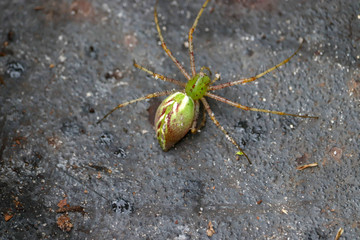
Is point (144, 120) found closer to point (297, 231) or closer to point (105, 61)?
point (105, 61)

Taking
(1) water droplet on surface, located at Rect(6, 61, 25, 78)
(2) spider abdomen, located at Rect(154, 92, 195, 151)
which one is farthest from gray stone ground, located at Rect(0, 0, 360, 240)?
(2) spider abdomen, located at Rect(154, 92, 195, 151)

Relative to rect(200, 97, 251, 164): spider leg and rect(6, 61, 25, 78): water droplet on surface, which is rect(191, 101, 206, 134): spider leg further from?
rect(6, 61, 25, 78): water droplet on surface

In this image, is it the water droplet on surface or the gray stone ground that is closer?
A: the gray stone ground

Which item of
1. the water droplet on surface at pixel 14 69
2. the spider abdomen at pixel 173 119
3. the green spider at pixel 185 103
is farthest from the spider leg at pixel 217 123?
the water droplet on surface at pixel 14 69

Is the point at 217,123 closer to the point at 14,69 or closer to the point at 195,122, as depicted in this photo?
the point at 195,122

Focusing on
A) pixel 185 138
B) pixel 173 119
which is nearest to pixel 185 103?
pixel 173 119

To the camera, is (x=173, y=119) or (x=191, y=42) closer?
(x=173, y=119)
